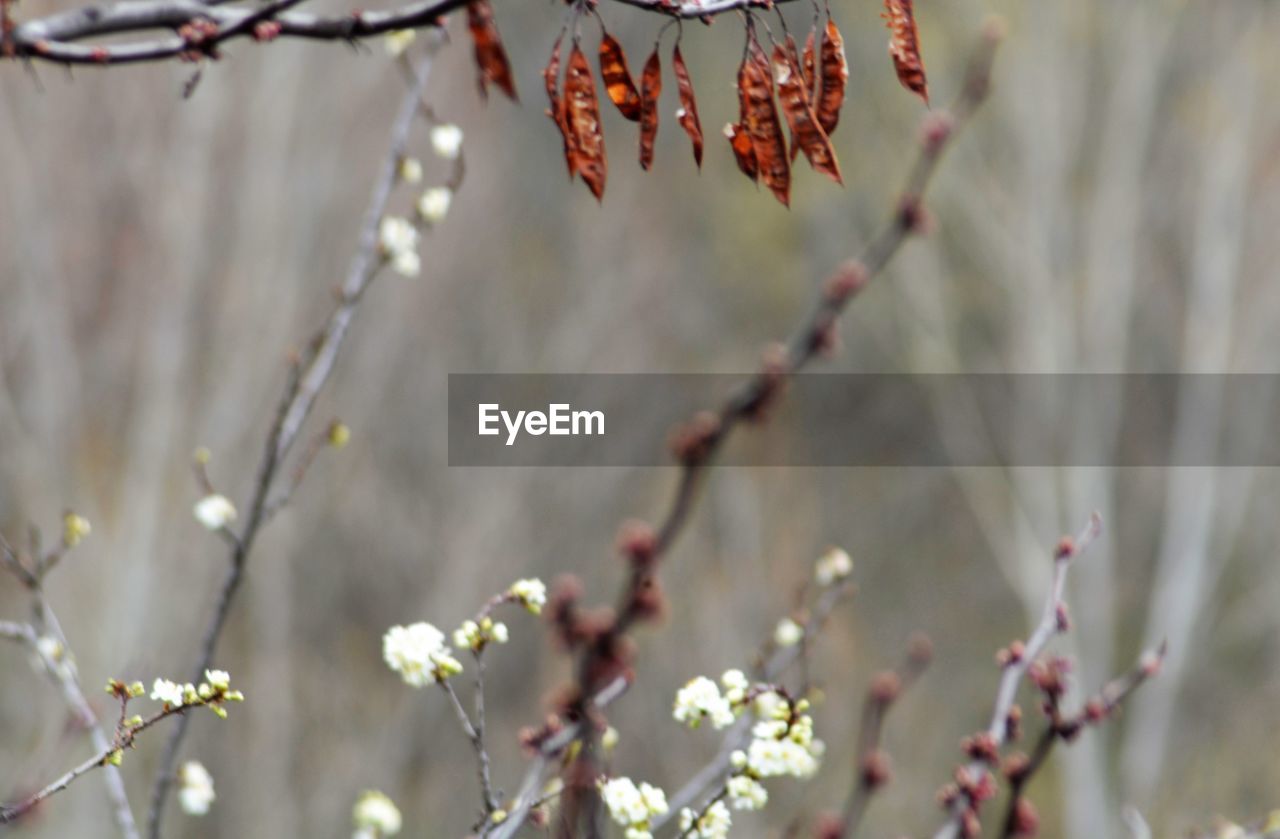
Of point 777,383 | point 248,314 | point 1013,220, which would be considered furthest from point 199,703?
point 1013,220

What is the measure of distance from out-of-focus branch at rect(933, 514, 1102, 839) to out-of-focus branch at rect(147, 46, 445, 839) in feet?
3.45

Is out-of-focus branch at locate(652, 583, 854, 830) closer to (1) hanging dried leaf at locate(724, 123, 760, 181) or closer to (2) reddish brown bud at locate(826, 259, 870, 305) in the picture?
(2) reddish brown bud at locate(826, 259, 870, 305)

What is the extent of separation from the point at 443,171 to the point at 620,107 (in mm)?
8633

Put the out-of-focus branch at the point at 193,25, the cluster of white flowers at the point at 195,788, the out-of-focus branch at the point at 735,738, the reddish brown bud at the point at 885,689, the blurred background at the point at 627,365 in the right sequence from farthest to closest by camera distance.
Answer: the blurred background at the point at 627,365 < the cluster of white flowers at the point at 195,788 < the reddish brown bud at the point at 885,689 < the out-of-focus branch at the point at 735,738 < the out-of-focus branch at the point at 193,25

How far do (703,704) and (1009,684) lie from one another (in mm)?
572

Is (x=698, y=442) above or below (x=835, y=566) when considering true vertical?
above

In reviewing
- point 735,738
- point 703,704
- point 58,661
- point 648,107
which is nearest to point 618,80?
point 648,107

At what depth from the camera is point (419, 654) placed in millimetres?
1532

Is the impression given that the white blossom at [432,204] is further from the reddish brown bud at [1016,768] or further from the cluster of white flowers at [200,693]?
the reddish brown bud at [1016,768]

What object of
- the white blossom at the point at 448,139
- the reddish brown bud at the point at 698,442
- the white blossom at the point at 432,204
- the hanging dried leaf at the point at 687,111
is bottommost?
the reddish brown bud at the point at 698,442

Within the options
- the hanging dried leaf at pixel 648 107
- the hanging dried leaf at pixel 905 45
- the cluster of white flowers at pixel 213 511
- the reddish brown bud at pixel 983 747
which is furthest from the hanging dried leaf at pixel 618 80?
the cluster of white flowers at pixel 213 511

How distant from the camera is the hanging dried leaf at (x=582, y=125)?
1.42 metres

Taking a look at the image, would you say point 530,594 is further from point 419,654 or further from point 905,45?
point 905,45

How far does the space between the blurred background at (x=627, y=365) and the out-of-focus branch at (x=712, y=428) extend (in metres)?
6.64
